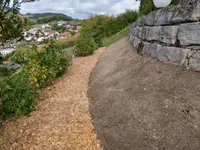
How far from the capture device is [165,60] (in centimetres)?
393

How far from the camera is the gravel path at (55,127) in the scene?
3066 mm

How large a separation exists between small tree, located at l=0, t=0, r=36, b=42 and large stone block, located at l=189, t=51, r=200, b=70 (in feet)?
8.68

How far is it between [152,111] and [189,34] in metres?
1.43

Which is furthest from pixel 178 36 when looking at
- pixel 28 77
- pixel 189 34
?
pixel 28 77

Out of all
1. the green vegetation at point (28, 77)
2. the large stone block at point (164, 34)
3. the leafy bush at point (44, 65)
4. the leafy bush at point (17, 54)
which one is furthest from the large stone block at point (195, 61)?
the leafy bush at point (44, 65)

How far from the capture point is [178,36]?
3.58 metres

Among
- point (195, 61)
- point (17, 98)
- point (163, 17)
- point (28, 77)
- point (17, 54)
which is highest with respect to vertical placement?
point (163, 17)

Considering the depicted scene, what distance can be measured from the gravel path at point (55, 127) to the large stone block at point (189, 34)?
217 cm

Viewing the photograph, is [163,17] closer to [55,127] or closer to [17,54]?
[17,54]

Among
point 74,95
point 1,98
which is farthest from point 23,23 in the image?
point 74,95

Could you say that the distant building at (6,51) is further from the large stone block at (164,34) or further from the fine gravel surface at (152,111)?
the large stone block at (164,34)

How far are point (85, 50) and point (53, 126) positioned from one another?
21.3ft

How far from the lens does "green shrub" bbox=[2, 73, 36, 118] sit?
3859 mm

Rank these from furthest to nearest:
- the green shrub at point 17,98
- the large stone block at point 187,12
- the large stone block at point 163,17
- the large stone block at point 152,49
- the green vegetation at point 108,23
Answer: the green vegetation at point 108,23, the large stone block at point 152,49, the large stone block at point 163,17, the green shrub at point 17,98, the large stone block at point 187,12
